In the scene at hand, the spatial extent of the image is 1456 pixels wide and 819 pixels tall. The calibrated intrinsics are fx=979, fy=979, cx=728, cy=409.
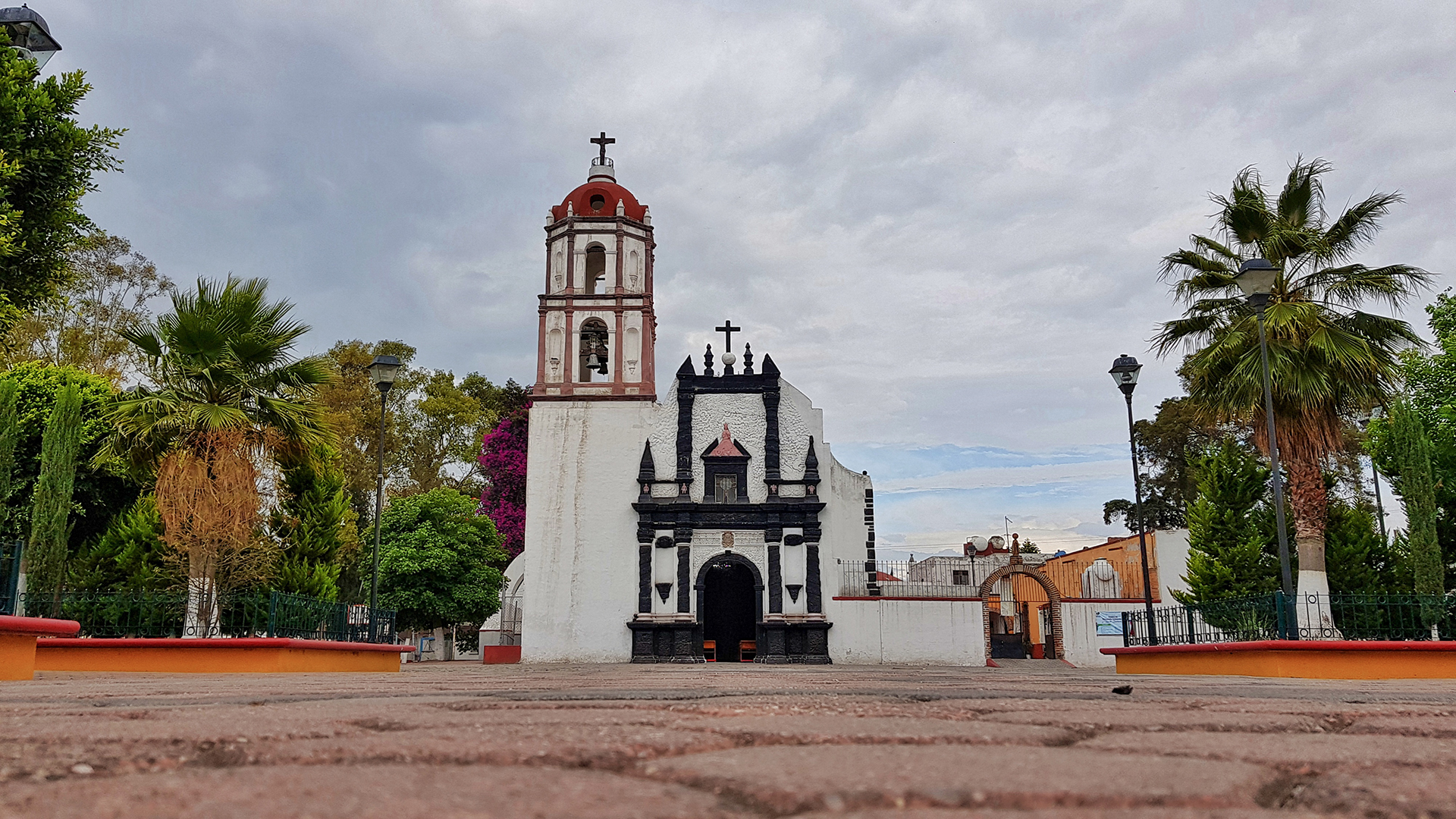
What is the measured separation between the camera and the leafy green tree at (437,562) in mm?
24266

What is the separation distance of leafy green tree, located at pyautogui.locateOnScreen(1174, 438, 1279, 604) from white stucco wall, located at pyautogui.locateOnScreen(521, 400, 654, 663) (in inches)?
437

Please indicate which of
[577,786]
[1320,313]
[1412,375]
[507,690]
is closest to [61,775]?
[577,786]

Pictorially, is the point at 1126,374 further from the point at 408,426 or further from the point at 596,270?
the point at 408,426

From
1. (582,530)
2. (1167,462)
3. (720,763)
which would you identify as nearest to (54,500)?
(582,530)

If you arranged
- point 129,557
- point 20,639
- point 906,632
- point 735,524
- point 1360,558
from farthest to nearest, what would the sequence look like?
point 735,524
point 906,632
point 1360,558
point 129,557
point 20,639

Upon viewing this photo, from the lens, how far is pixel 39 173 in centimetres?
1168

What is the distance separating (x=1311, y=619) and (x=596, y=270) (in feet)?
52.3

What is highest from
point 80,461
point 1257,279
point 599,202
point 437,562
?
point 599,202

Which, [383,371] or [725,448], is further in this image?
[725,448]

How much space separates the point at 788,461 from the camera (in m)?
21.4

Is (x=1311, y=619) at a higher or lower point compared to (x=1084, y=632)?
higher

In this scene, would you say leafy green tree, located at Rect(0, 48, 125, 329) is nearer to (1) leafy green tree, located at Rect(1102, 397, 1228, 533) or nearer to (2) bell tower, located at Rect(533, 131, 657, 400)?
(2) bell tower, located at Rect(533, 131, 657, 400)

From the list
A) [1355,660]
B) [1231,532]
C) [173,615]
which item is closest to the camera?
[1355,660]

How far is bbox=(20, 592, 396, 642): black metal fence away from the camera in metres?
10.8
